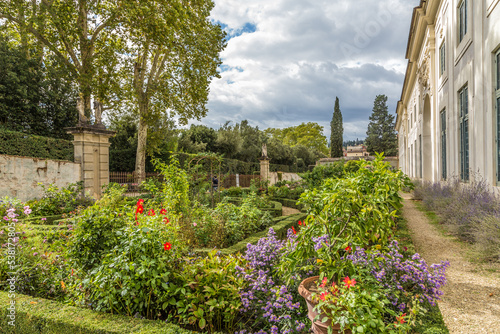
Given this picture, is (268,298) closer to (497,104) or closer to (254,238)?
(254,238)

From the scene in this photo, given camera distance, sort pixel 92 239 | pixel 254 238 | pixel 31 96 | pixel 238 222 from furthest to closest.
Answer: pixel 31 96 → pixel 238 222 → pixel 254 238 → pixel 92 239

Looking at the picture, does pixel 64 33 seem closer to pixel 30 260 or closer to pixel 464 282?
pixel 30 260

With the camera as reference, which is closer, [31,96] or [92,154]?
[92,154]

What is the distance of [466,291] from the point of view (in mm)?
3281

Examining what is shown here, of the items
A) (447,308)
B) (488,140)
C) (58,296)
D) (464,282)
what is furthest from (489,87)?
(58,296)

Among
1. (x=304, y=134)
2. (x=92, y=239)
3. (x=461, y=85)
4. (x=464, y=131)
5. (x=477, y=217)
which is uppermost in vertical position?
(x=304, y=134)

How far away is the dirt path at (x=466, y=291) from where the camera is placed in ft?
8.47

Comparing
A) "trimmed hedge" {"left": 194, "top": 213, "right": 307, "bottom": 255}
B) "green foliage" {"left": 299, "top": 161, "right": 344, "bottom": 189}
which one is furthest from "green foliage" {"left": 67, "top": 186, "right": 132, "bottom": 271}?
"green foliage" {"left": 299, "top": 161, "right": 344, "bottom": 189}

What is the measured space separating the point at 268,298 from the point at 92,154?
912cm

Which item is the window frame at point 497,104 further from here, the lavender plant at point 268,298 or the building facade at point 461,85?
the lavender plant at point 268,298

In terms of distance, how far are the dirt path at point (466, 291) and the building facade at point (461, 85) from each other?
266 centimetres

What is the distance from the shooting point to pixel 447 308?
2.87 metres

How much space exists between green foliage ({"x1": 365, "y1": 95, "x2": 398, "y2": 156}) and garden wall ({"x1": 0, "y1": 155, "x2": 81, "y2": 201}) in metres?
47.8

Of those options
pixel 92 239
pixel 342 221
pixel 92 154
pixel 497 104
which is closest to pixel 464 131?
pixel 497 104
